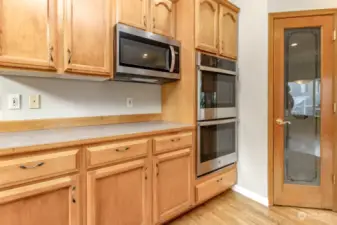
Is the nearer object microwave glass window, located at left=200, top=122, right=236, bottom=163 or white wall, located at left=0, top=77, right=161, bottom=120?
white wall, located at left=0, top=77, right=161, bottom=120

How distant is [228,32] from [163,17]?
88cm

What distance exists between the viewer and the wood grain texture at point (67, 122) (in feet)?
5.55

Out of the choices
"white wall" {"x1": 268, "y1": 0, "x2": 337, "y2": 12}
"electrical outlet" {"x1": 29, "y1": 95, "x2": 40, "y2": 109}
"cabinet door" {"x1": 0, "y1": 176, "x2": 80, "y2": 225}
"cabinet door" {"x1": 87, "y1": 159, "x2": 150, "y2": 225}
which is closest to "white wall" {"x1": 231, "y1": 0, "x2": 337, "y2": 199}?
"white wall" {"x1": 268, "y1": 0, "x2": 337, "y2": 12}

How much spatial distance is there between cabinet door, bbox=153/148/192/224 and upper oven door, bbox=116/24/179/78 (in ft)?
2.58

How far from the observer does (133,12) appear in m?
2.01

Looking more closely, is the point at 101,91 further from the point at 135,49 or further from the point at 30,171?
the point at 30,171

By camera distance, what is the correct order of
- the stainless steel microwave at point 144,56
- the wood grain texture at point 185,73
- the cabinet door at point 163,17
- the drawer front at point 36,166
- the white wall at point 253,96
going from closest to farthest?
the drawer front at point 36,166, the stainless steel microwave at point 144,56, the cabinet door at point 163,17, the wood grain texture at point 185,73, the white wall at point 253,96

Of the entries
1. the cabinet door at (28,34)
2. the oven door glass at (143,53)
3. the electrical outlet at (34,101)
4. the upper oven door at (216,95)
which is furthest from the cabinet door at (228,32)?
the electrical outlet at (34,101)

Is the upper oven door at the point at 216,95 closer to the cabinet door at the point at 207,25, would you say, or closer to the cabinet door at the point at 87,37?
the cabinet door at the point at 207,25

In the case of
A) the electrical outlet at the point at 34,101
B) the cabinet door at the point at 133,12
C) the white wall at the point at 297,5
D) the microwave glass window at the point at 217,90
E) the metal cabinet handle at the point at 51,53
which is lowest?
the electrical outlet at the point at 34,101

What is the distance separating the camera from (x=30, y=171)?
1.26 meters

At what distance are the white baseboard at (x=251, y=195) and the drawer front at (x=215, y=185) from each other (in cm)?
11

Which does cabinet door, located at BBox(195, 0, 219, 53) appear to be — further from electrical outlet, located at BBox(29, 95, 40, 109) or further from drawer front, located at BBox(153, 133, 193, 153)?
electrical outlet, located at BBox(29, 95, 40, 109)

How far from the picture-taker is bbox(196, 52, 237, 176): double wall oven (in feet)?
7.80
